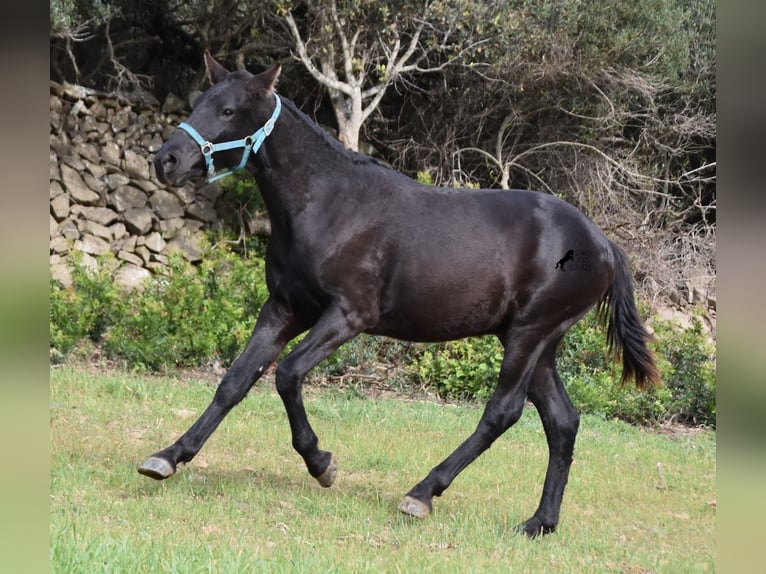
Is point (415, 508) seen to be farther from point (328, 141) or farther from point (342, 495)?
point (328, 141)

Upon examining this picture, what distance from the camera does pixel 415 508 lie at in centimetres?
390

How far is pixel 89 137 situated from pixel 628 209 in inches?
323

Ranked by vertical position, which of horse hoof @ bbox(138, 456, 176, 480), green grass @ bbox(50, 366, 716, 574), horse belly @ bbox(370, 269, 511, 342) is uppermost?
horse belly @ bbox(370, 269, 511, 342)

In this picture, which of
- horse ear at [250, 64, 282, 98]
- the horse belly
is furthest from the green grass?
horse ear at [250, 64, 282, 98]

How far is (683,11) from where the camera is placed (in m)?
11.9

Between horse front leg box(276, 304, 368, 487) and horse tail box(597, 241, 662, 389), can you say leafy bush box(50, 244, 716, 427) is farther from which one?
horse front leg box(276, 304, 368, 487)

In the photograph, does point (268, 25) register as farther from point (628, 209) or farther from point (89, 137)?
point (628, 209)

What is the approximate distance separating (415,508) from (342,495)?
59 centimetres

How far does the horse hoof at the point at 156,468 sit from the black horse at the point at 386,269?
0.13m

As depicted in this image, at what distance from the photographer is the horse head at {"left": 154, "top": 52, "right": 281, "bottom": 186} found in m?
3.84

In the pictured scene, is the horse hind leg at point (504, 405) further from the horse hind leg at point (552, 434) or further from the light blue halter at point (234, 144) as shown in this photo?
the light blue halter at point (234, 144)

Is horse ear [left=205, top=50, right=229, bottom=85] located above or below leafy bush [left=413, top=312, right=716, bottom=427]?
above

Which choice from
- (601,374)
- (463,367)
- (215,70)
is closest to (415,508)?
(215,70)
